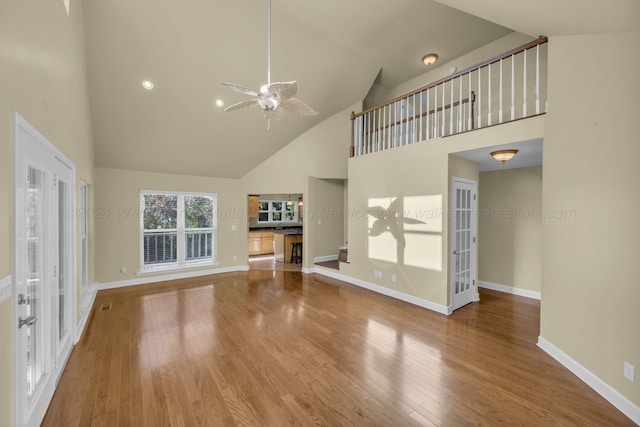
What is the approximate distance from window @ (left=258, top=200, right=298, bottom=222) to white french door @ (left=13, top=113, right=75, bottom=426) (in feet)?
22.8

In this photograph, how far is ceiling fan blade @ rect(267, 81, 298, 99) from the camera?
8.50 ft

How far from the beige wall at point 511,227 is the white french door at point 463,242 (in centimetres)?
100

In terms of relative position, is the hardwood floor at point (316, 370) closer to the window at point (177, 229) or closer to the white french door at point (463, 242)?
the white french door at point (463, 242)

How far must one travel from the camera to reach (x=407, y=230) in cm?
461

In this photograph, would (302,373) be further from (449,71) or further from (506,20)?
(449,71)

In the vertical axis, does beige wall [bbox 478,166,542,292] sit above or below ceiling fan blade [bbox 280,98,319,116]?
below

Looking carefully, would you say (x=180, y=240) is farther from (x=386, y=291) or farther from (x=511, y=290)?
(x=511, y=290)

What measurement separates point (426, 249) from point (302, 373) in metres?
2.77

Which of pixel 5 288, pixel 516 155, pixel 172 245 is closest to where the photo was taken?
pixel 5 288

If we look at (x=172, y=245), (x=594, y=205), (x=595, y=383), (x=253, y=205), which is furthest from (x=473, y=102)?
(x=172, y=245)

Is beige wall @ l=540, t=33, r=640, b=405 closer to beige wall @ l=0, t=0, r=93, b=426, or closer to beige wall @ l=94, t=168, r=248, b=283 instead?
beige wall @ l=0, t=0, r=93, b=426

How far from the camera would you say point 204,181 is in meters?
6.45

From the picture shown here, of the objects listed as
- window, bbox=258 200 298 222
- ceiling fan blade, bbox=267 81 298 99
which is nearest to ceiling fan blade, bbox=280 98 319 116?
ceiling fan blade, bbox=267 81 298 99

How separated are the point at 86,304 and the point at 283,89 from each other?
4.52 m
